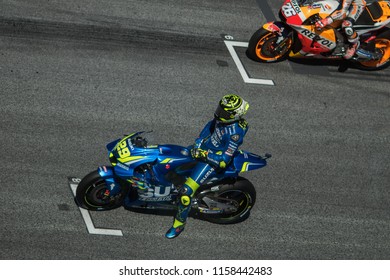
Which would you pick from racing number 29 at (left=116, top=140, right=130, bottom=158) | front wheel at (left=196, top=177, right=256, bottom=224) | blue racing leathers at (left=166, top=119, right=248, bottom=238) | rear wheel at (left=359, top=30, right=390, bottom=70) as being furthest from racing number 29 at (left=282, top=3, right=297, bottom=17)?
racing number 29 at (left=116, top=140, right=130, bottom=158)

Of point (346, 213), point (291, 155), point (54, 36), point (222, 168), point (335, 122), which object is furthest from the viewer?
point (54, 36)

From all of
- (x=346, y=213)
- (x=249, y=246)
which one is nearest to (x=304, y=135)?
(x=346, y=213)

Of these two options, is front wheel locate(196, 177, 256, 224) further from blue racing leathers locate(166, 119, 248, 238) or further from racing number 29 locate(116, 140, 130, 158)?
racing number 29 locate(116, 140, 130, 158)

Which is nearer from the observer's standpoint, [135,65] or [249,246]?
[249,246]

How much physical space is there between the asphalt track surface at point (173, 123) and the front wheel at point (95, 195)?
174 mm

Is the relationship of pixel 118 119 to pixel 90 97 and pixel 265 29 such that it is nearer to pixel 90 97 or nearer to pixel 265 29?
pixel 90 97

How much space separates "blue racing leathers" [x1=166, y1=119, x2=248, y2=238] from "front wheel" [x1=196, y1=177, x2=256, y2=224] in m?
0.42

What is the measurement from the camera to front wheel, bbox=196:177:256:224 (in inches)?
427

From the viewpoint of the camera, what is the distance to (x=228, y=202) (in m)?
11.1

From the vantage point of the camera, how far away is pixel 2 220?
10656 millimetres

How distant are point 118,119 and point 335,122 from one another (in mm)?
4356

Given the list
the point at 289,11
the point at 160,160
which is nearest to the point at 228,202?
the point at 160,160

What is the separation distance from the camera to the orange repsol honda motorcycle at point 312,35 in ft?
47.6

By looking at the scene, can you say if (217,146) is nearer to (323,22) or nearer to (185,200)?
(185,200)
